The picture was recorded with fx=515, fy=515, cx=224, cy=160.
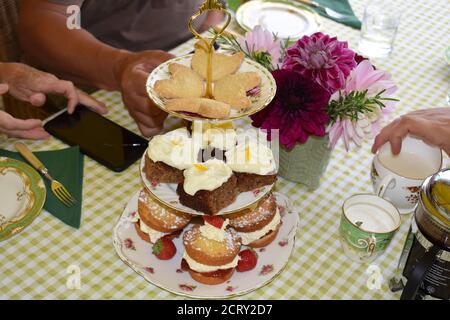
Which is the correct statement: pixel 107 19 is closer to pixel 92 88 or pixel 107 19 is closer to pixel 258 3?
pixel 92 88

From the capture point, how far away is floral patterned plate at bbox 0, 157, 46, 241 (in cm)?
106

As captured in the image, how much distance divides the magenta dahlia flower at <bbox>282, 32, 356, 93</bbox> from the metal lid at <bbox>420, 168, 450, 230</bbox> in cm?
25

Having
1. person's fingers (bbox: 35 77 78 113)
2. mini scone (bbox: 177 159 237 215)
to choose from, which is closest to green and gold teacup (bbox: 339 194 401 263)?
mini scone (bbox: 177 159 237 215)

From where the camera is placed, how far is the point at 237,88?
0.84 metres

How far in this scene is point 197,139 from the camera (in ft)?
3.13

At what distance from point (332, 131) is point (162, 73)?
0.36 metres

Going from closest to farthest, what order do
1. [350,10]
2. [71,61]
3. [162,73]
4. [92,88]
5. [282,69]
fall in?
[162,73], [282,69], [71,61], [92,88], [350,10]

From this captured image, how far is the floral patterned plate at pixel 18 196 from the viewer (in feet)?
3.46

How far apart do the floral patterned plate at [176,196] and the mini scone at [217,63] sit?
21 centimetres

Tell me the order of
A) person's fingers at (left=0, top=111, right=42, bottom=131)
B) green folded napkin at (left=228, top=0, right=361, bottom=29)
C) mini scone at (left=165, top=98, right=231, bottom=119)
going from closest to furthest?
mini scone at (left=165, top=98, right=231, bottom=119) < person's fingers at (left=0, top=111, right=42, bottom=131) < green folded napkin at (left=228, top=0, right=361, bottom=29)

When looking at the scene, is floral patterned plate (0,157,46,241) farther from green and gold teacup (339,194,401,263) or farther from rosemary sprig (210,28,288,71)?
green and gold teacup (339,194,401,263)

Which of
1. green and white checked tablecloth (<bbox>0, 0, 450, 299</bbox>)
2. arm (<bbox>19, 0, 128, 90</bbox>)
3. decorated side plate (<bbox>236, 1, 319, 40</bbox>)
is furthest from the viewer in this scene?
decorated side plate (<bbox>236, 1, 319, 40</bbox>)

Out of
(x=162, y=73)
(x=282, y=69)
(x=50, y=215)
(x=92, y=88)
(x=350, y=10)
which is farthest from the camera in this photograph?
(x=350, y=10)
